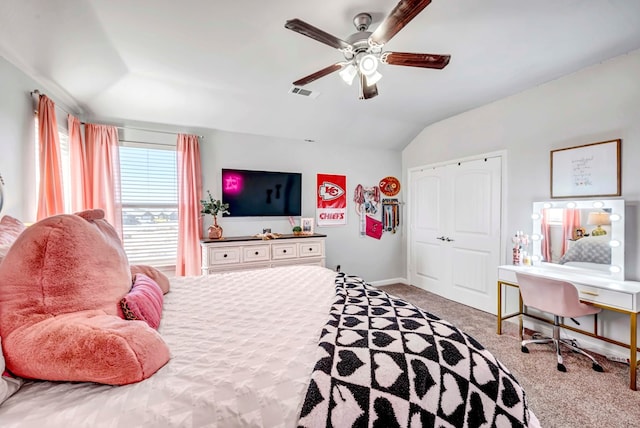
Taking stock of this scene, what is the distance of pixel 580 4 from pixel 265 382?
280cm

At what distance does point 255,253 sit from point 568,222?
132 inches

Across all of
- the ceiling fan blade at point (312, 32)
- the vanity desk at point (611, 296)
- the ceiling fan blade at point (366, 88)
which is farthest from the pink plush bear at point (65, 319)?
the vanity desk at point (611, 296)

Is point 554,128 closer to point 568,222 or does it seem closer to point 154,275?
point 568,222

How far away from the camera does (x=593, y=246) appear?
2.46m

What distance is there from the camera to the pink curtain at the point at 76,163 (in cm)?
271

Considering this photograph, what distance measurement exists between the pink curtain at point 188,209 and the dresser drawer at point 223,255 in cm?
33

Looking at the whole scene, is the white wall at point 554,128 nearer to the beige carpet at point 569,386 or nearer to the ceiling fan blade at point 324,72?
the beige carpet at point 569,386

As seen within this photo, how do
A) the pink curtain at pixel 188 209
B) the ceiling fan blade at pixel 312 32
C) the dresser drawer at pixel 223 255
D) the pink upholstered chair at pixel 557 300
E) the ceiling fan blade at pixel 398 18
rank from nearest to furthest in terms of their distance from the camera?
the ceiling fan blade at pixel 398 18 → the ceiling fan blade at pixel 312 32 → the pink upholstered chair at pixel 557 300 → the dresser drawer at pixel 223 255 → the pink curtain at pixel 188 209

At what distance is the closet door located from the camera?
3.41 meters

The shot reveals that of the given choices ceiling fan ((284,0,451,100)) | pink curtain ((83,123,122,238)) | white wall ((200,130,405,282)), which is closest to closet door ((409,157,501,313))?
white wall ((200,130,405,282))

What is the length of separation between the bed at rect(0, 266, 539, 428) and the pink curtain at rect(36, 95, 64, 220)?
165 cm

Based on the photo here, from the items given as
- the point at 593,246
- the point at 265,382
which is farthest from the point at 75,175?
the point at 593,246

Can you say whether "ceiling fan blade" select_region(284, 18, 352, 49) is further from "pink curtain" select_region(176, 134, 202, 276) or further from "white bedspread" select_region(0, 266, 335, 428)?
"pink curtain" select_region(176, 134, 202, 276)

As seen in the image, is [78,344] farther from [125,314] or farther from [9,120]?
[9,120]
